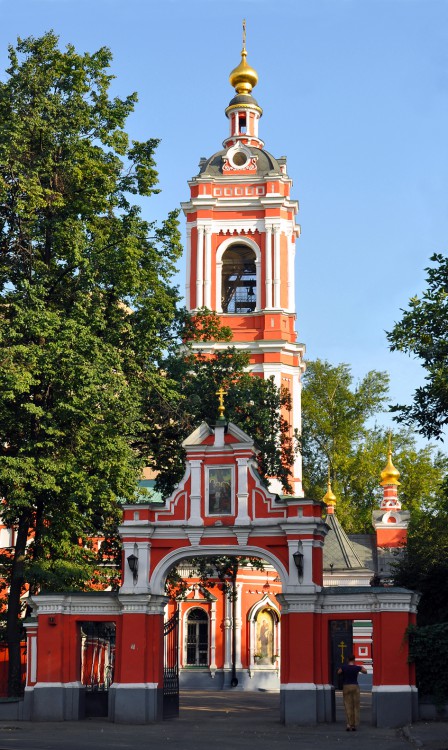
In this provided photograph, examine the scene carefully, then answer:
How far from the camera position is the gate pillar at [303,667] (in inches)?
873

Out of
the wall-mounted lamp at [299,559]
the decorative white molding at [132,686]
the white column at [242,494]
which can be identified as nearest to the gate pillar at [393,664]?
the wall-mounted lamp at [299,559]

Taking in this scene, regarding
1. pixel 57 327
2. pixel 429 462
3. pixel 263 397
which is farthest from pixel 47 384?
pixel 429 462

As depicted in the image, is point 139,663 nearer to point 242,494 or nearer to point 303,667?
point 303,667

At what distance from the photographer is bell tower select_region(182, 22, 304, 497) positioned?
4359 centimetres

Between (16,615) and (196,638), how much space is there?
688 inches

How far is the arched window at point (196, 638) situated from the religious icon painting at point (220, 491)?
19267 millimetres

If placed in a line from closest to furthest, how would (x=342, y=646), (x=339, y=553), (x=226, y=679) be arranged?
Result: (x=342, y=646)
(x=226, y=679)
(x=339, y=553)

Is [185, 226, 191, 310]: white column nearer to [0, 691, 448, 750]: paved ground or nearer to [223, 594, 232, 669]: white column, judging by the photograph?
[223, 594, 232, 669]: white column

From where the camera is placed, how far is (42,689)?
22.8 m

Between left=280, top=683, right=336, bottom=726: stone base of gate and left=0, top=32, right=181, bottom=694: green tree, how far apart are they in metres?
5.49

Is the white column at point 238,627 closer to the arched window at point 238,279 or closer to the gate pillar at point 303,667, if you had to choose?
the arched window at point 238,279

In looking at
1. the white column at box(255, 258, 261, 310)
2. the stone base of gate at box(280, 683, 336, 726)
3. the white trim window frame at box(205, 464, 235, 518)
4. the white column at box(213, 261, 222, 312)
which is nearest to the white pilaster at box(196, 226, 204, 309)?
the white column at box(213, 261, 222, 312)

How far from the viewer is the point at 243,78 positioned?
5069 centimetres

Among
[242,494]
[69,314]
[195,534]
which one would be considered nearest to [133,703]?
[195,534]
